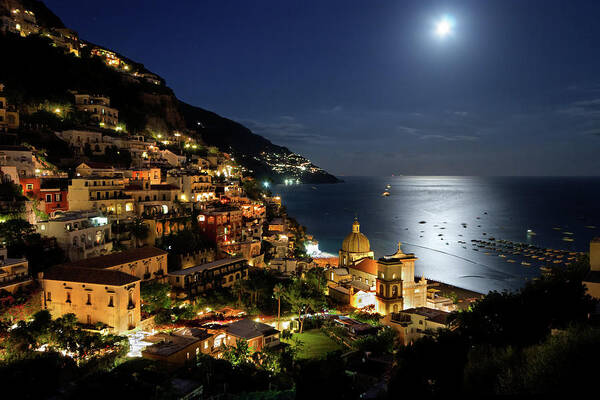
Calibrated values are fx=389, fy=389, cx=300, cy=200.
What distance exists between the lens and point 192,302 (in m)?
25.6

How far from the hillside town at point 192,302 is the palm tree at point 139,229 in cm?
10

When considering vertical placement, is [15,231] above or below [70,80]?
below

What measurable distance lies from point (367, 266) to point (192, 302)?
15.9 m

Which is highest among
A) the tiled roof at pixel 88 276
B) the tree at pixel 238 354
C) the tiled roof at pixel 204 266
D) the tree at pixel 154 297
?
the tiled roof at pixel 88 276

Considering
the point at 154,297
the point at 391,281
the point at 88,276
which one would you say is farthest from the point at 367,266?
the point at 88,276

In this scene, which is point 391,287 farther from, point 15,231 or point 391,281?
point 15,231

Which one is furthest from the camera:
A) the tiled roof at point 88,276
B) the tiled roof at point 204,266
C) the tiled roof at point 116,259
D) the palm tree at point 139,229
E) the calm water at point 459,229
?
the calm water at point 459,229

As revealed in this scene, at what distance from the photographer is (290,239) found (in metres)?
48.1

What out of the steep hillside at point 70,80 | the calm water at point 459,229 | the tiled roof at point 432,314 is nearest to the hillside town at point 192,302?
the tiled roof at point 432,314

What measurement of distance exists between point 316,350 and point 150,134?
4324cm

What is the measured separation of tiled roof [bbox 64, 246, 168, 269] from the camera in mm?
21631

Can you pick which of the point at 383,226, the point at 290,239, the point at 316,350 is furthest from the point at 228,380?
the point at 383,226

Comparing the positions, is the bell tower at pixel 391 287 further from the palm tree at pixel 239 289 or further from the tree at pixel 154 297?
the tree at pixel 154 297

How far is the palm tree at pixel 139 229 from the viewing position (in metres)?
29.9
